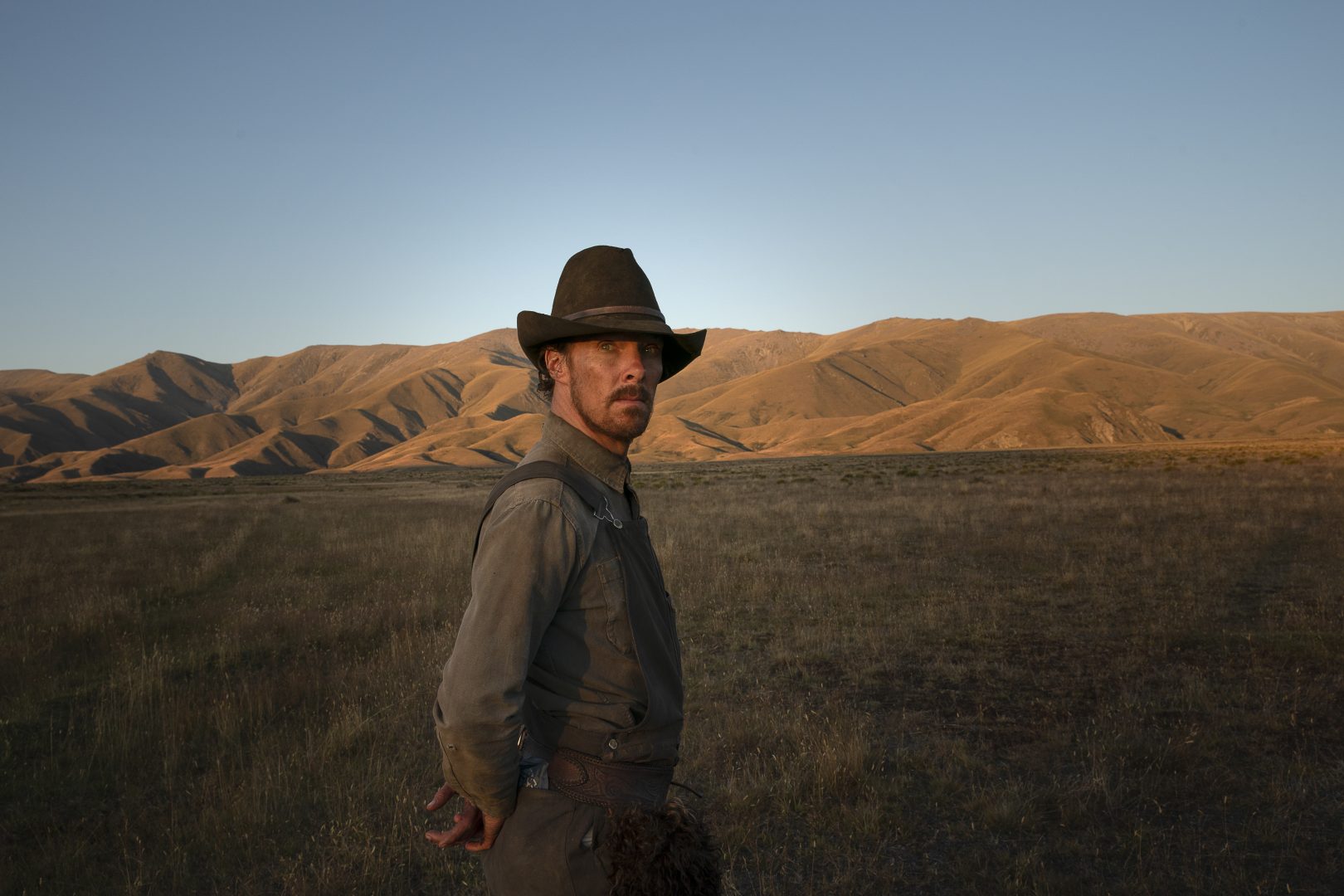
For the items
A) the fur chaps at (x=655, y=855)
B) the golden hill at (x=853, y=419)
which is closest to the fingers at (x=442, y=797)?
the fur chaps at (x=655, y=855)

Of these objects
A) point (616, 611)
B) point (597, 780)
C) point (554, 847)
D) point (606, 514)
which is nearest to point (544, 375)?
point (606, 514)

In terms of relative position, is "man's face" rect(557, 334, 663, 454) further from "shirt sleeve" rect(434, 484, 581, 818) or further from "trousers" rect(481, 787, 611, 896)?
"trousers" rect(481, 787, 611, 896)

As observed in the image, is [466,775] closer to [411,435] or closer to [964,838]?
[964,838]

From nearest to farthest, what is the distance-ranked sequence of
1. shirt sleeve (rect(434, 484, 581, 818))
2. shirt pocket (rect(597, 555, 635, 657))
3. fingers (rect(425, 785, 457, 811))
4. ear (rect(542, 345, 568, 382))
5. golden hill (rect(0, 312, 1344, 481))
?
shirt sleeve (rect(434, 484, 581, 818)) → shirt pocket (rect(597, 555, 635, 657)) → fingers (rect(425, 785, 457, 811)) → ear (rect(542, 345, 568, 382)) → golden hill (rect(0, 312, 1344, 481))

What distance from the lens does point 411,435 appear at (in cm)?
19000

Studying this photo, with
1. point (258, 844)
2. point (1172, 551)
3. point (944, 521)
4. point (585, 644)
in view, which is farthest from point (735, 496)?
point (585, 644)

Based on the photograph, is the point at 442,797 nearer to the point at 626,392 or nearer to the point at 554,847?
the point at 554,847

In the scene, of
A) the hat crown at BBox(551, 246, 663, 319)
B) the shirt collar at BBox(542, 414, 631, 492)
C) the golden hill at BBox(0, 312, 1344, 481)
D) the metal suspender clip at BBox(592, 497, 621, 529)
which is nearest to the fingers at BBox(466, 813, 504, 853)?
the metal suspender clip at BBox(592, 497, 621, 529)

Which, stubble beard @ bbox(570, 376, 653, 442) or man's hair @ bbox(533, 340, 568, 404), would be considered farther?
man's hair @ bbox(533, 340, 568, 404)

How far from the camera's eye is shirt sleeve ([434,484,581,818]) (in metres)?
1.65

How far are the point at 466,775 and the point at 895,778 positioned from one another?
3937 millimetres

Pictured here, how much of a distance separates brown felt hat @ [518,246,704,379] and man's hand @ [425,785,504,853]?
1.18 metres

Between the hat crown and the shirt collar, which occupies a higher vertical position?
the hat crown

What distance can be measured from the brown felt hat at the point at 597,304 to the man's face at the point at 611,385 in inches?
2.3
